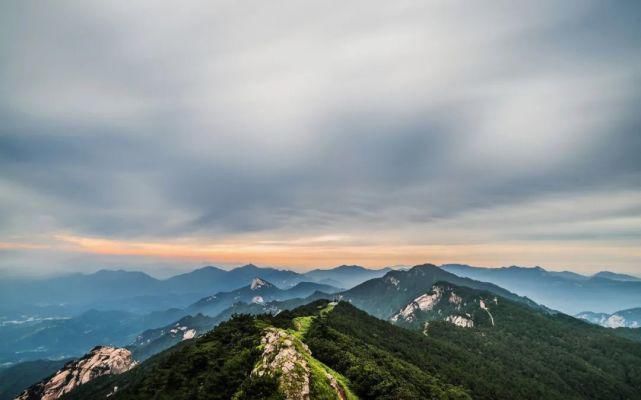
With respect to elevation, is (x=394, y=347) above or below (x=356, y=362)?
below

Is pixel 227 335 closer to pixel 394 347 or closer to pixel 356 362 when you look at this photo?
pixel 356 362

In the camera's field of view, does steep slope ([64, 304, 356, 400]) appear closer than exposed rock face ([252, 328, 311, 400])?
No

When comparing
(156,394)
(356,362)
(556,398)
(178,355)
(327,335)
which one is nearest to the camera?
(156,394)

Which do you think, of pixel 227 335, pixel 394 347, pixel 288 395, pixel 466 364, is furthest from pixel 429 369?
pixel 288 395

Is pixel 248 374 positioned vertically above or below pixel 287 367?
below

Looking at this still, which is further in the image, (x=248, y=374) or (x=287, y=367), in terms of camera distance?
(x=248, y=374)

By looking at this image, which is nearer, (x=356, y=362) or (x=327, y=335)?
(x=356, y=362)

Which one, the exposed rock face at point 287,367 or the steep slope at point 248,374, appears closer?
the exposed rock face at point 287,367

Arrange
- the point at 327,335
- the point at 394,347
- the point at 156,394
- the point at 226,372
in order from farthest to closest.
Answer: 1. the point at 394,347
2. the point at 327,335
3. the point at 156,394
4. the point at 226,372
